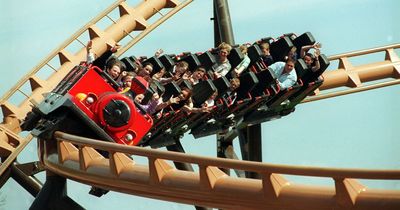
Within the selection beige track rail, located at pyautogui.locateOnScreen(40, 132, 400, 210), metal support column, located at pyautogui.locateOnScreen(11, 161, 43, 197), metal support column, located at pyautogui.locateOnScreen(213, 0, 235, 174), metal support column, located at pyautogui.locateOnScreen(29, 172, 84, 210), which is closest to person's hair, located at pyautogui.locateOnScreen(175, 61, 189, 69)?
beige track rail, located at pyautogui.locateOnScreen(40, 132, 400, 210)

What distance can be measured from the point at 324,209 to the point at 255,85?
398 centimetres

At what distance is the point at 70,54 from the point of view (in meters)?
13.5

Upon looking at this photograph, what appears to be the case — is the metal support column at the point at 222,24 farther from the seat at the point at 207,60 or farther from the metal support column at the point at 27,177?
the metal support column at the point at 27,177

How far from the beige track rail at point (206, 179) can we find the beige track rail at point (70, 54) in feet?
13.2

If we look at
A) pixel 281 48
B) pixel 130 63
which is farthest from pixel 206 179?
pixel 281 48

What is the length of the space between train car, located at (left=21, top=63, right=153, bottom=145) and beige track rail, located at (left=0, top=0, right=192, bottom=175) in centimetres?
362

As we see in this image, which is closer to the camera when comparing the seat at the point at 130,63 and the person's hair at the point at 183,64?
the person's hair at the point at 183,64

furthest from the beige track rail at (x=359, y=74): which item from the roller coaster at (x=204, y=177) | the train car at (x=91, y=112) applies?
the train car at (x=91, y=112)

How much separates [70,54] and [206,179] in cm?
658

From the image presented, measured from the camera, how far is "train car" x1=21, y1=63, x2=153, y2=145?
849cm

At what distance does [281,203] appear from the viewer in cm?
662

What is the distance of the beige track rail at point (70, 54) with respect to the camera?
12.7 metres

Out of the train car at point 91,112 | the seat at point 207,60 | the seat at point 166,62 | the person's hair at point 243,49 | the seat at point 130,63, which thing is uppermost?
the train car at point 91,112

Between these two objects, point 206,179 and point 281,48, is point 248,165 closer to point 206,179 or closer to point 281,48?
point 206,179
